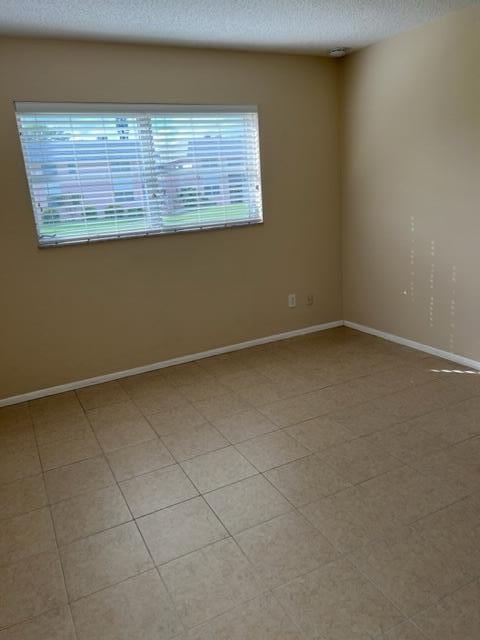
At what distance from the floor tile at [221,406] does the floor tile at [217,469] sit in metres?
0.43

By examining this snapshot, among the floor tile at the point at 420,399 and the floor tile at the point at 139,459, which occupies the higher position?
the floor tile at the point at 420,399

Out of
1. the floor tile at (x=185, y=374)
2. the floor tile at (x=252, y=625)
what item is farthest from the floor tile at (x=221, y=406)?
the floor tile at (x=252, y=625)

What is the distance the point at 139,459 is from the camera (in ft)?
8.75

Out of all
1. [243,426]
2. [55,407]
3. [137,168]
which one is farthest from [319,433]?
[137,168]

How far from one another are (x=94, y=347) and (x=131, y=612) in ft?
7.40

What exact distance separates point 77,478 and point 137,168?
2.18 metres

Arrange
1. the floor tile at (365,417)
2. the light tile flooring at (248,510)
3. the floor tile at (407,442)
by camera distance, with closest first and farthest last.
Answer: the light tile flooring at (248,510)
the floor tile at (407,442)
the floor tile at (365,417)

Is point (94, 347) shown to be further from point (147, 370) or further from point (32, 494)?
point (32, 494)

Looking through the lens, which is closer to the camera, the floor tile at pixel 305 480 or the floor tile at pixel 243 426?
the floor tile at pixel 305 480

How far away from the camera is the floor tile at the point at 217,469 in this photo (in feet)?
7.90

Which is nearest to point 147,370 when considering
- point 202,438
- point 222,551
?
point 202,438

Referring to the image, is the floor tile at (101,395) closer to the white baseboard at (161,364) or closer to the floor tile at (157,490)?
the white baseboard at (161,364)

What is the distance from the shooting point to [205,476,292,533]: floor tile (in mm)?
2121

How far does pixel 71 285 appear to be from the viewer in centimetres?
352
